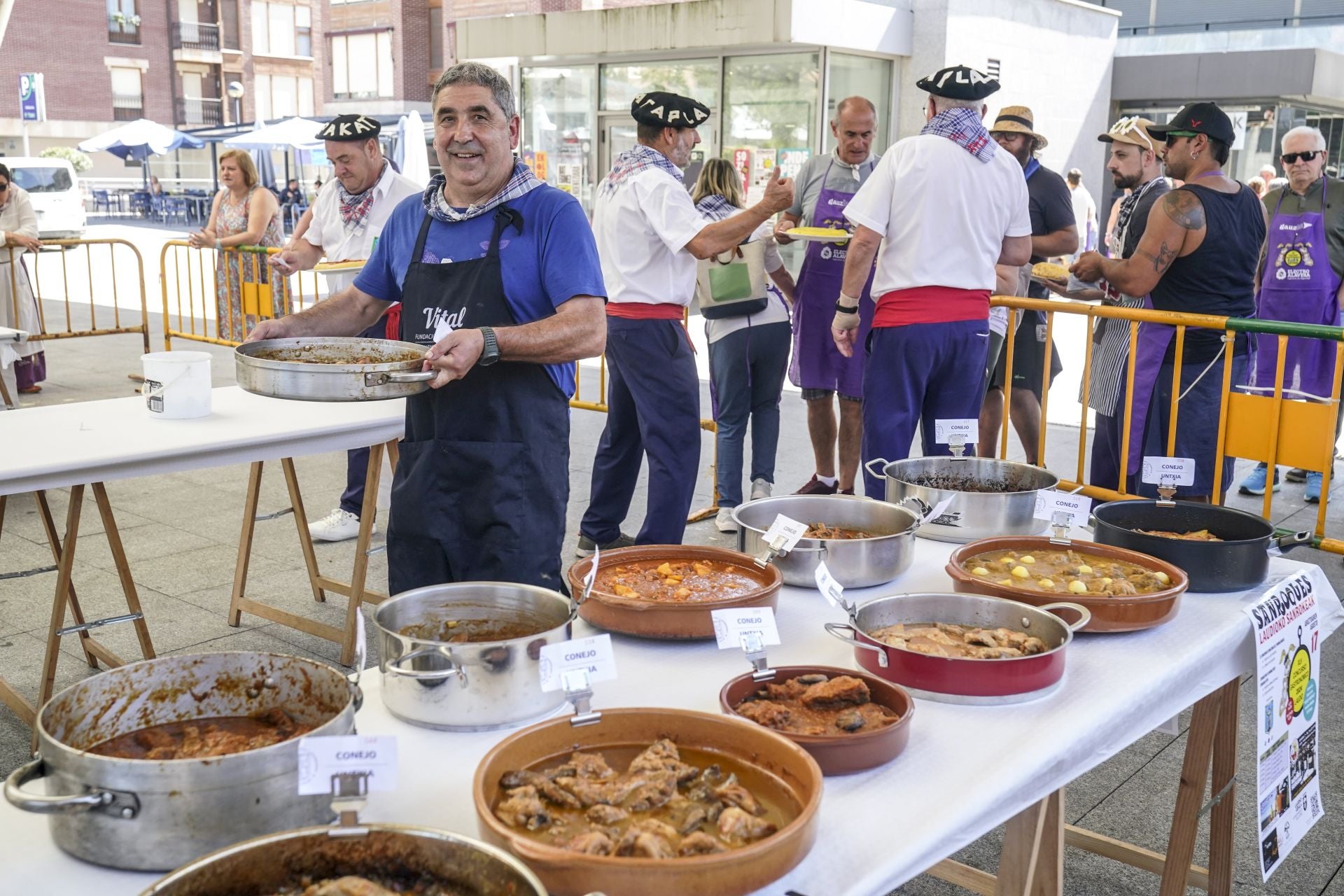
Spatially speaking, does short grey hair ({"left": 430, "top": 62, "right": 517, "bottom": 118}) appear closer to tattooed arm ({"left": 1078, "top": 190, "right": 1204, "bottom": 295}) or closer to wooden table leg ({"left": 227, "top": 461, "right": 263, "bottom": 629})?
wooden table leg ({"left": 227, "top": 461, "right": 263, "bottom": 629})

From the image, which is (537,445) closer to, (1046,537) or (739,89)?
(1046,537)

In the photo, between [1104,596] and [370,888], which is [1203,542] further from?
[370,888]

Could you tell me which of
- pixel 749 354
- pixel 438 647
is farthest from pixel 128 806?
pixel 749 354

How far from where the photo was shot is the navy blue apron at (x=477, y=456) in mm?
2705

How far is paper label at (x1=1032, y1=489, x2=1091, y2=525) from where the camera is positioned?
261cm

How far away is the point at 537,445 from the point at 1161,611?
4.44 feet

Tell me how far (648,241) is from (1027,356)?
2419 millimetres

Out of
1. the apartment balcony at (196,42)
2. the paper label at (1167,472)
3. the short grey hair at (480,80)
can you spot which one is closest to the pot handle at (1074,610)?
the paper label at (1167,472)

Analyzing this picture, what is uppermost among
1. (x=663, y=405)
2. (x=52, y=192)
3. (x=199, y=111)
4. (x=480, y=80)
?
(x=199, y=111)

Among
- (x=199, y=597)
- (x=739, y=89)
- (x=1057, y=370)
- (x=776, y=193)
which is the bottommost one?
(x=199, y=597)

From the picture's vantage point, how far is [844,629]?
2.02m

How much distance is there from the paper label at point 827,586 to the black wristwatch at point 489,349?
2.56ft

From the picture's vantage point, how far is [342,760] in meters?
1.36

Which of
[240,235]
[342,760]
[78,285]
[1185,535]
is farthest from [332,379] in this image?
[78,285]
